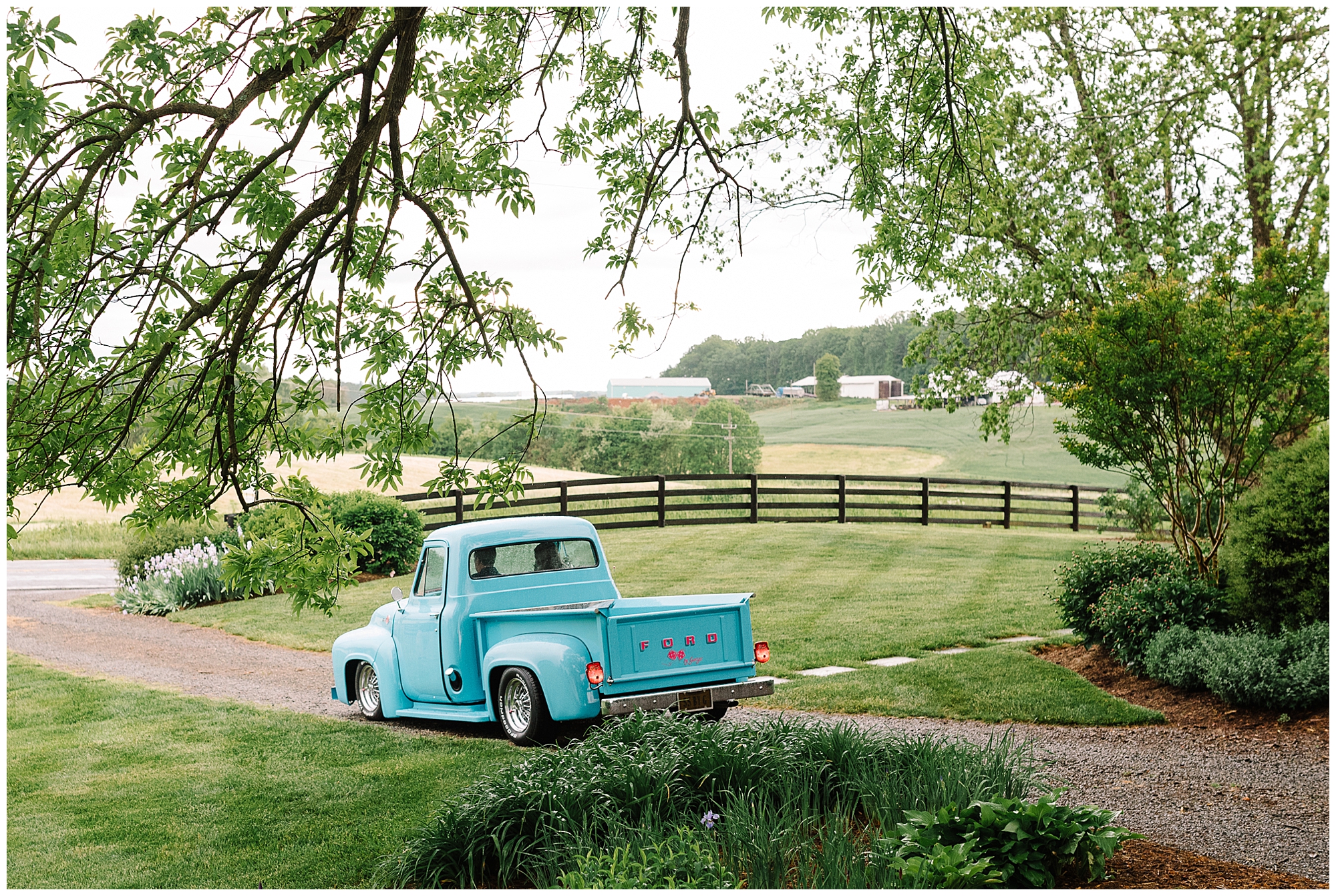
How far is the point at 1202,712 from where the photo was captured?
26.7ft

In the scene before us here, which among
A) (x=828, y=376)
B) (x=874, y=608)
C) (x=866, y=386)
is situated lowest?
(x=874, y=608)

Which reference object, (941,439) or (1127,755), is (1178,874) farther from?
(941,439)

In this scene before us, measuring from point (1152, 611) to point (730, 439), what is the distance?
19521 mm

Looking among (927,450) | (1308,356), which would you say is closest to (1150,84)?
(1308,356)

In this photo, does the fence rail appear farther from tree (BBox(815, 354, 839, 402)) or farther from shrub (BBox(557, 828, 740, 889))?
shrub (BBox(557, 828, 740, 889))

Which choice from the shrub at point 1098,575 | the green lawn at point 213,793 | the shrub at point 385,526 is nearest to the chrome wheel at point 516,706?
the green lawn at point 213,793

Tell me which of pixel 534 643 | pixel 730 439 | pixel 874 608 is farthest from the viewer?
pixel 730 439

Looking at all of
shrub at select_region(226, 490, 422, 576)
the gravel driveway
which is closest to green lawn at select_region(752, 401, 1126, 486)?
shrub at select_region(226, 490, 422, 576)

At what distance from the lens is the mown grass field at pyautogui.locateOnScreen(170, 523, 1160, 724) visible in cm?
876

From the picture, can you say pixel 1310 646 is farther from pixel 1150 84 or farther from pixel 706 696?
pixel 1150 84

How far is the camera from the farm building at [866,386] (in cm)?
3225

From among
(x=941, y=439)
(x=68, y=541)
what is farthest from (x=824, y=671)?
(x=941, y=439)

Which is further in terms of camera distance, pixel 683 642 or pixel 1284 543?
pixel 1284 543

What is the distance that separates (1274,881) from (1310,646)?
3850 mm
